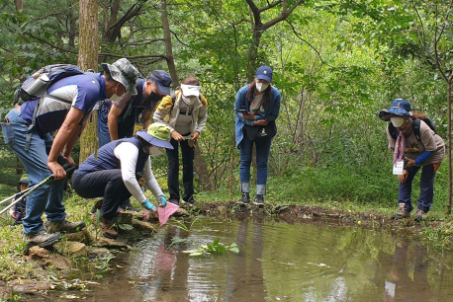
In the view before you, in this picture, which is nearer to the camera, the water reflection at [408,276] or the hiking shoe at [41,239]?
the water reflection at [408,276]

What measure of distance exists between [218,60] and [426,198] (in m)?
4.36

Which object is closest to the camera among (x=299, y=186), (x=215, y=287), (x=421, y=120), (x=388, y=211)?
(x=215, y=287)

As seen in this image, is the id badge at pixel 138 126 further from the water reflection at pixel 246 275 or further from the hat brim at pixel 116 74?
the water reflection at pixel 246 275

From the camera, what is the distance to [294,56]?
1266 centimetres

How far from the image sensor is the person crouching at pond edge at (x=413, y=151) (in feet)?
21.4

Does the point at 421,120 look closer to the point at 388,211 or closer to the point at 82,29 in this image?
the point at 388,211

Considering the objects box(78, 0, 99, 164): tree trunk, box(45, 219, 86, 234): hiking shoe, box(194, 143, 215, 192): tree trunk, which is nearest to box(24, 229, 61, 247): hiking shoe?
box(45, 219, 86, 234): hiking shoe

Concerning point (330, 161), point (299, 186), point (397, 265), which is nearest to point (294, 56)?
point (330, 161)

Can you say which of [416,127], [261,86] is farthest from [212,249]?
[416,127]

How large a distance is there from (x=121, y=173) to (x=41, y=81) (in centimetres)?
113

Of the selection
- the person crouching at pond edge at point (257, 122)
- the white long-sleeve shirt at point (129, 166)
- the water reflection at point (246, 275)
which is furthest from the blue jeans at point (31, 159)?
the person crouching at pond edge at point (257, 122)

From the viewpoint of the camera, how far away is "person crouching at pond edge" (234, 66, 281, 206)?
671 cm

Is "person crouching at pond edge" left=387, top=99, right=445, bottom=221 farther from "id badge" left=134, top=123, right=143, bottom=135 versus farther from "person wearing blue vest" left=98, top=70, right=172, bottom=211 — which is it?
"id badge" left=134, top=123, right=143, bottom=135

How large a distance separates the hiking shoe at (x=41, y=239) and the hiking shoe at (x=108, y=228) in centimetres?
80
